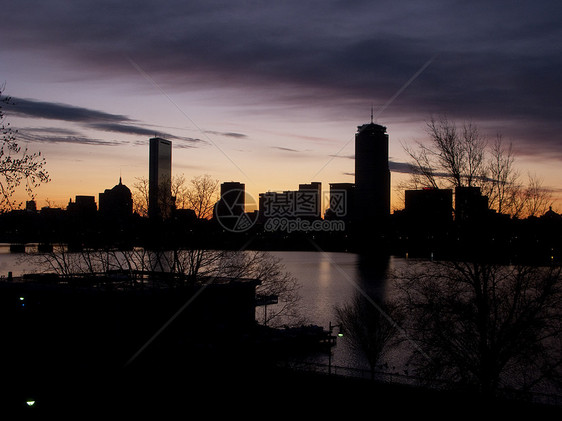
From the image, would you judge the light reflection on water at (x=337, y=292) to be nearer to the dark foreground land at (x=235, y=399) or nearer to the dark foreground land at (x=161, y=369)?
the dark foreground land at (x=161, y=369)

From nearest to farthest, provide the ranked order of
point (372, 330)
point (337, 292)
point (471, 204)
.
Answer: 1. point (471, 204)
2. point (372, 330)
3. point (337, 292)

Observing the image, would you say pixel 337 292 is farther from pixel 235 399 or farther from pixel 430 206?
pixel 430 206

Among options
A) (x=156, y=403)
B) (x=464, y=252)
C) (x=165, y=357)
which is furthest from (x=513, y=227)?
(x=165, y=357)

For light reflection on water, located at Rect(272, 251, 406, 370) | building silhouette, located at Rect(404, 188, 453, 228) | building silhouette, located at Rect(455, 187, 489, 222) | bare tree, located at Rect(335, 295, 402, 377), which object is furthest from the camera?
light reflection on water, located at Rect(272, 251, 406, 370)

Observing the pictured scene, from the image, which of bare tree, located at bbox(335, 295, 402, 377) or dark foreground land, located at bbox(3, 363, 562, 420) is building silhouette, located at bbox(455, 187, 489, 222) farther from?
bare tree, located at bbox(335, 295, 402, 377)

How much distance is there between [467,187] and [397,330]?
13.6m

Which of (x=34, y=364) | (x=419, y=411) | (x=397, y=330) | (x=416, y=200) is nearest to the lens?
(x=416, y=200)

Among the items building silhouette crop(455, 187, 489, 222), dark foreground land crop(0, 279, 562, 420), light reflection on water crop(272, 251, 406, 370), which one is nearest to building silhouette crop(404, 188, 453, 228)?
building silhouette crop(455, 187, 489, 222)

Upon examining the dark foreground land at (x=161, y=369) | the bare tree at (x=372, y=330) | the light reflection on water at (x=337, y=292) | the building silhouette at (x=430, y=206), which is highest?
the building silhouette at (x=430, y=206)

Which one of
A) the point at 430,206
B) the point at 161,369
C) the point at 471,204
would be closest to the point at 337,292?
the point at 161,369

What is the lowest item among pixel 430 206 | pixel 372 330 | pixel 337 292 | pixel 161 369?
pixel 337 292

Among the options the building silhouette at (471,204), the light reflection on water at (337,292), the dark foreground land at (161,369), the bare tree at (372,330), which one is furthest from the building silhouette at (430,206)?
the bare tree at (372,330)

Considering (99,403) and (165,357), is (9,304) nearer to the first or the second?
(165,357)

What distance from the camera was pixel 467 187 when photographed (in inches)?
310
